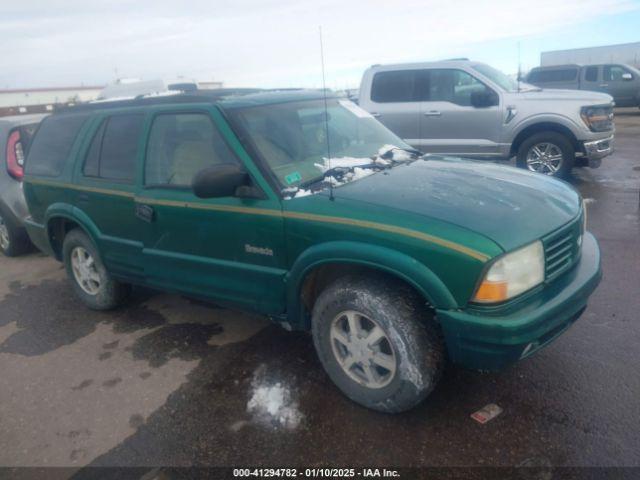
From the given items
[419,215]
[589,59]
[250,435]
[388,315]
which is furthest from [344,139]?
[589,59]

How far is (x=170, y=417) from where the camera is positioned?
3080 mm

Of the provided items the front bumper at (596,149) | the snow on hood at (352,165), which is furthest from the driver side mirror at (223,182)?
the front bumper at (596,149)

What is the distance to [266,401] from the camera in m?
3.14

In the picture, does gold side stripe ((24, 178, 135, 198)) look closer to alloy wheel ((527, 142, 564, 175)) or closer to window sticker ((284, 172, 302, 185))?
window sticker ((284, 172, 302, 185))

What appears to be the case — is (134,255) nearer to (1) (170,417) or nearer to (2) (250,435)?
(1) (170,417)

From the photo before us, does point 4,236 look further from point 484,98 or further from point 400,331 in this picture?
point 484,98

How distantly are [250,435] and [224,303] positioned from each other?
1016 mm

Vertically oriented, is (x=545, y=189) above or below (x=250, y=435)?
above

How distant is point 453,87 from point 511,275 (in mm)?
6257

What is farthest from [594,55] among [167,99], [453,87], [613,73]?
[167,99]

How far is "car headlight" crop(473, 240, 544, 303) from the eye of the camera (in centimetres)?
246

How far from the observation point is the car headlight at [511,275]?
246cm

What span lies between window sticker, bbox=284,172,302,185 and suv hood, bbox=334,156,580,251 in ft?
0.96

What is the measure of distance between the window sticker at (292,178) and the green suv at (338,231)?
0.01 metres
